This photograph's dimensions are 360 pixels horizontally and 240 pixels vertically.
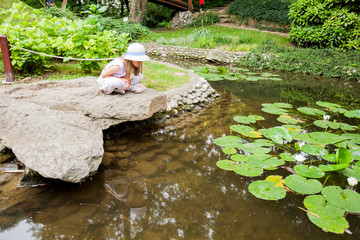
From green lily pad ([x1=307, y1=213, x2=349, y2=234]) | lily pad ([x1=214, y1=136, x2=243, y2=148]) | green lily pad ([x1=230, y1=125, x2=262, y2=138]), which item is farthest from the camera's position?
green lily pad ([x1=230, y1=125, x2=262, y2=138])

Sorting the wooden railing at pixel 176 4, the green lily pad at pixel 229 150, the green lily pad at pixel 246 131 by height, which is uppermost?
the wooden railing at pixel 176 4

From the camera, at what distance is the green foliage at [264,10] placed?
14.9 meters

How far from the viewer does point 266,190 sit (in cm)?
279

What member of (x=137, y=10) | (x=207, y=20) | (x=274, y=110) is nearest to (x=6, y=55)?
(x=274, y=110)

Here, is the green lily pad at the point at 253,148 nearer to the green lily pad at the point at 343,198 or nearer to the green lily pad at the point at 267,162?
the green lily pad at the point at 267,162

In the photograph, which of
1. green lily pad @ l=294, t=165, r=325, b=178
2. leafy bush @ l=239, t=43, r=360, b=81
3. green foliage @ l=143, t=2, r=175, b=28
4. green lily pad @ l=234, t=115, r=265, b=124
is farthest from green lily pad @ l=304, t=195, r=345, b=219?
green foliage @ l=143, t=2, r=175, b=28

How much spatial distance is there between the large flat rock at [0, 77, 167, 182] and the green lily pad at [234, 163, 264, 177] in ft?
5.41

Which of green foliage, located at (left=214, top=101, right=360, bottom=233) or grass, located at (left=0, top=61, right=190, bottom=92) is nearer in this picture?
green foliage, located at (left=214, top=101, right=360, bottom=233)

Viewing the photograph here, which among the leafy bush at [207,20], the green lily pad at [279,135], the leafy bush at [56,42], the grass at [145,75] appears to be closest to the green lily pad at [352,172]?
the green lily pad at [279,135]

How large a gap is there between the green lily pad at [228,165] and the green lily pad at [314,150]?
105 cm

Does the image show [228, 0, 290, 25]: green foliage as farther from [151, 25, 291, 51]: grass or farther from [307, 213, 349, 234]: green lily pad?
[307, 213, 349, 234]: green lily pad

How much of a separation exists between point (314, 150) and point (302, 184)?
914 mm

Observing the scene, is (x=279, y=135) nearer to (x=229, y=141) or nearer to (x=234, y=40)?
(x=229, y=141)

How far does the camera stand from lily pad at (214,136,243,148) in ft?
12.5
